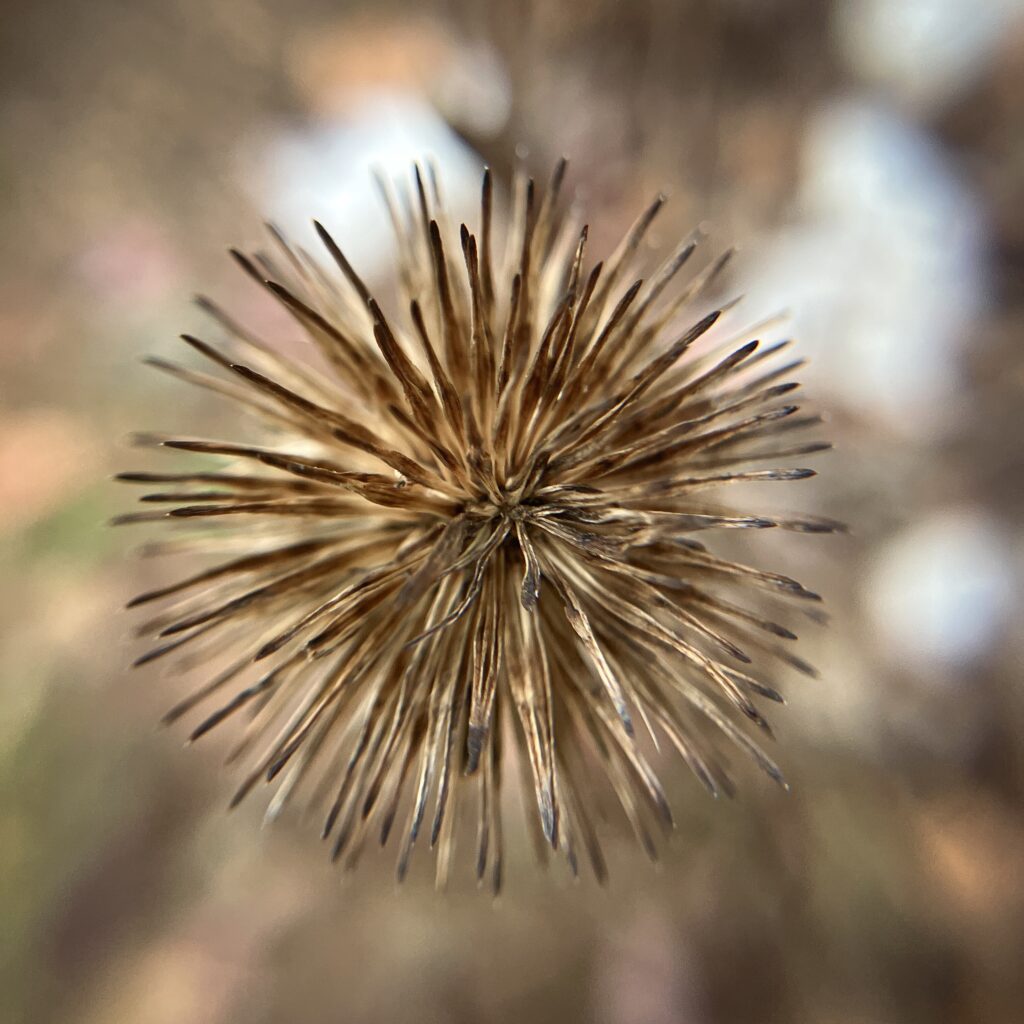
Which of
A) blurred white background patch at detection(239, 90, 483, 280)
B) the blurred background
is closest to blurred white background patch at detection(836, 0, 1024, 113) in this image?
the blurred background

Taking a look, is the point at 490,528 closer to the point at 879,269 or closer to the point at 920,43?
the point at 879,269

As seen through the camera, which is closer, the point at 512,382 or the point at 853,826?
the point at 512,382

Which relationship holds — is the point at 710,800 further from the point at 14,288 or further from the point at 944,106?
the point at 14,288

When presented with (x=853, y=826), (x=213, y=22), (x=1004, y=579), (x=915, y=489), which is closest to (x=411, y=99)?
(x=213, y=22)

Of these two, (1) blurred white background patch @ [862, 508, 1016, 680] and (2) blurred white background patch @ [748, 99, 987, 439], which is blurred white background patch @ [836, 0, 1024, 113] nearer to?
(2) blurred white background patch @ [748, 99, 987, 439]

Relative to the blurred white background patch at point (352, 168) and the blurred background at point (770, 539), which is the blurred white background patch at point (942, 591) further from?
the blurred white background patch at point (352, 168)

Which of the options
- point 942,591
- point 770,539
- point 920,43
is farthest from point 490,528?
point 920,43

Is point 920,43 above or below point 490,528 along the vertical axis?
above

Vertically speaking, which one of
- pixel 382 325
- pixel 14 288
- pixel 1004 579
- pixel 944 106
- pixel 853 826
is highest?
pixel 944 106
